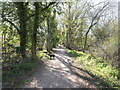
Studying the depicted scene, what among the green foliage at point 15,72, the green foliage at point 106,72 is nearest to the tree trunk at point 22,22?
the green foliage at point 15,72

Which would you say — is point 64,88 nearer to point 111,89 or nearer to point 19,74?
point 111,89

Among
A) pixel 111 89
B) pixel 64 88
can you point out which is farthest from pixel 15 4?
pixel 111 89

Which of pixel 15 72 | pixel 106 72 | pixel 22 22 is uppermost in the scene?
pixel 22 22

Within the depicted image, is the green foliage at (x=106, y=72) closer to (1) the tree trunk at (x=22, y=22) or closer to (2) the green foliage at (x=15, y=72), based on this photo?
(2) the green foliage at (x=15, y=72)

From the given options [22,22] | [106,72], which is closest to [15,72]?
[22,22]

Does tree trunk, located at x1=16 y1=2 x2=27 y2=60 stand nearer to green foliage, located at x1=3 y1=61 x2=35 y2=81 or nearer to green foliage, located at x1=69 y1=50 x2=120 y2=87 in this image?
green foliage, located at x1=3 y1=61 x2=35 y2=81

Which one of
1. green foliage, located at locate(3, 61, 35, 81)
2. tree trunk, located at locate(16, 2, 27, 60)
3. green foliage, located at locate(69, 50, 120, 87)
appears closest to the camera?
green foliage, located at locate(3, 61, 35, 81)

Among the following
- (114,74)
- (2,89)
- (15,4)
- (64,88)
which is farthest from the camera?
(15,4)

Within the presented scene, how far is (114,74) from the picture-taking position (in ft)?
25.1

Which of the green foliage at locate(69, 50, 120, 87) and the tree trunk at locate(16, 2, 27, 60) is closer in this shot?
the green foliage at locate(69, 50, 120, 87)

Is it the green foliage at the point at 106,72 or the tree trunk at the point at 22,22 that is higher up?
the tree trunk at the point at 22,22

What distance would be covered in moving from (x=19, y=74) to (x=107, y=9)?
63.3 feet

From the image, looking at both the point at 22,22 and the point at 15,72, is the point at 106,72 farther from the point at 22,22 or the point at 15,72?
the point at 22,22

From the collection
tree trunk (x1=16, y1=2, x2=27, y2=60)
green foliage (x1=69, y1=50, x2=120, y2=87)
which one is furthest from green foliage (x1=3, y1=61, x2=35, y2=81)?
green foliage (x1=69, y1=50, x2=120, y2=87)
